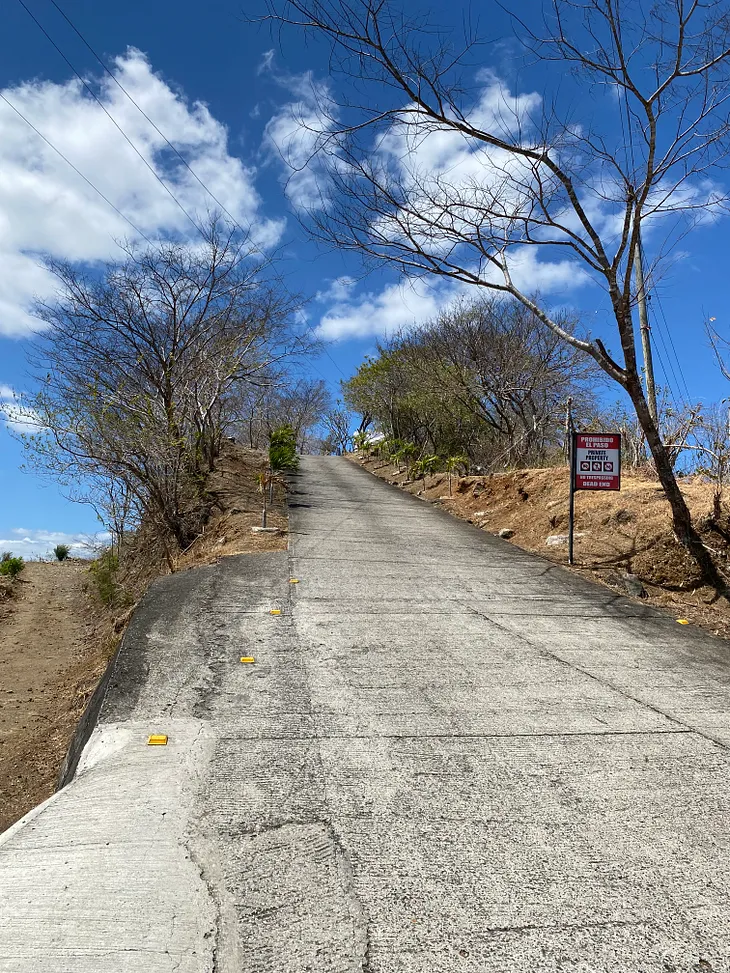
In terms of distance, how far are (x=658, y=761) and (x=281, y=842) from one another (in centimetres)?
235

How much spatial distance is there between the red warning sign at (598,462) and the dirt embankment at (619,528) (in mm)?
935

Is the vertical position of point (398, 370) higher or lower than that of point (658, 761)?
higher

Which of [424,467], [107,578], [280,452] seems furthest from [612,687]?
[424,467]

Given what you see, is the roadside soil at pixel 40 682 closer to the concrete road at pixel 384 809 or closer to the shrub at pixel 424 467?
the concrete road at pixel 384 809

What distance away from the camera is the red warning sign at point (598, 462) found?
9461 millimetres

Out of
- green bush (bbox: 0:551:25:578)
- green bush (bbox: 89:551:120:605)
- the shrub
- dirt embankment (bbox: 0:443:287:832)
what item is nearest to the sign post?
dirt embankment (bbox: 0:443:287:832)

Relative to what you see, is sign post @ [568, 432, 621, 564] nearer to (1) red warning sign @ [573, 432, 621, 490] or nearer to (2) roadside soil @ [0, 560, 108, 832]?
(1) red warning sign @ [573, 432, 621, 490]

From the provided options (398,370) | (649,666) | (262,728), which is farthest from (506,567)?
(398,370)

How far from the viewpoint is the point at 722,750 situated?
13.7ft

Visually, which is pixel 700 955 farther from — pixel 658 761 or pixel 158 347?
pixel 158 347

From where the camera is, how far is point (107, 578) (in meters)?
13.5

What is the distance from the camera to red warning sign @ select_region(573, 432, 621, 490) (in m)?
9.46

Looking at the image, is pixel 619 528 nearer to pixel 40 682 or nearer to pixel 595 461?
pixel 595 461

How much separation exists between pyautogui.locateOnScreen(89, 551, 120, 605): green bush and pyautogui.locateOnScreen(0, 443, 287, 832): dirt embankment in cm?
13
